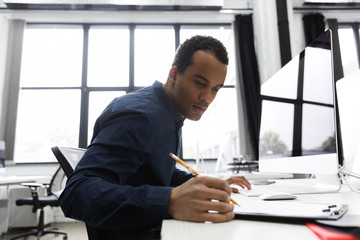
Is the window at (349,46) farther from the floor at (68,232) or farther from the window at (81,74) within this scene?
the floor at (68,232)

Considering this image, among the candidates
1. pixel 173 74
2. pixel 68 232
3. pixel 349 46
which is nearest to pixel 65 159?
pixel 173 74

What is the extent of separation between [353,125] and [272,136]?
0.35m

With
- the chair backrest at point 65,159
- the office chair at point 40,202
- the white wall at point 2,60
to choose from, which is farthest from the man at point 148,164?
the white wall at point 2,60

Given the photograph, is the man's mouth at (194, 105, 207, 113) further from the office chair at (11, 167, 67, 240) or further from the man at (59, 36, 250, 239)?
the office chair at (11, 167, 67, 240)

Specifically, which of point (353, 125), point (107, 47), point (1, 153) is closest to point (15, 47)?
point (107, 47)

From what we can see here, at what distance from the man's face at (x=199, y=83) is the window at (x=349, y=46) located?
4867 mm

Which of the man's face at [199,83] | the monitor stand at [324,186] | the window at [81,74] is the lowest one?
the monitor stand at [324,186]

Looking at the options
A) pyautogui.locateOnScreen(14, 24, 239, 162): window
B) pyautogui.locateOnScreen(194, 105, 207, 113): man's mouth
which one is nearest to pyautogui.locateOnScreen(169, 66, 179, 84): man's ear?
pyautogui.locateOnScreen(194, 105, 207, 113): man's mouth

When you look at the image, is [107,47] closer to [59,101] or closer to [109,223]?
[59,101]

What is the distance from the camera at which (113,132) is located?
69 centimetres

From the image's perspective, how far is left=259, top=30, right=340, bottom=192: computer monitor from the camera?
0.87 m

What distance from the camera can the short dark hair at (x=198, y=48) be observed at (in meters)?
0.92

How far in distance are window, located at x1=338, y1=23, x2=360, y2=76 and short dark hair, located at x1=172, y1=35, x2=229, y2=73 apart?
4.82 metres

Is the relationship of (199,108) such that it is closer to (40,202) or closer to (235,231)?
(235,231)
